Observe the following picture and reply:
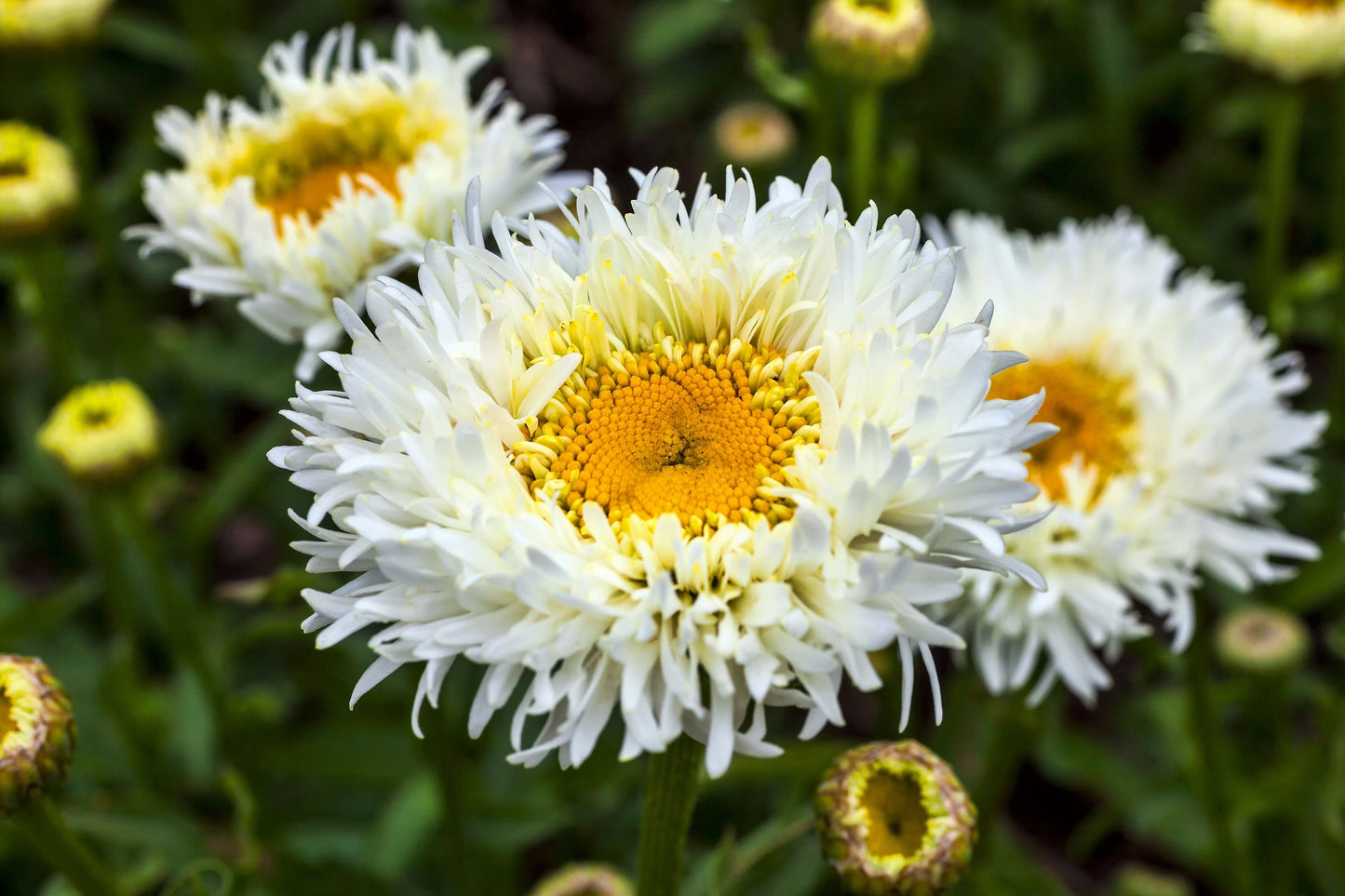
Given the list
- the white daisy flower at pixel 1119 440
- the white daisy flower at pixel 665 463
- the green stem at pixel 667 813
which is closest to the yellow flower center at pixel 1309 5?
the white daisy flower at pixel 1119 440

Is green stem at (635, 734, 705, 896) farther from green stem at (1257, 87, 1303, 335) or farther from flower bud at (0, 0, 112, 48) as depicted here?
flower bud at (0, 0, 112, 48)

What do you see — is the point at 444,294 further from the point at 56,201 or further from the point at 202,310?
the point at 202,310

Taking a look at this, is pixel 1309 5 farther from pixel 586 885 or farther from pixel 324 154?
pixel 586 885

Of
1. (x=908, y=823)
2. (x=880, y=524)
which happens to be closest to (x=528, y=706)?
(x=880, y=524)

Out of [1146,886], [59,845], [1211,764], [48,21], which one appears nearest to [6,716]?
[59,845]

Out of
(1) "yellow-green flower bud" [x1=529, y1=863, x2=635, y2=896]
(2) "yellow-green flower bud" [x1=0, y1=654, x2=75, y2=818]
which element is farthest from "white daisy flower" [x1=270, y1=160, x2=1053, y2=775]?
(1) "yellow-green flower bud" [x1=529, y1=863, x2=635, y2=896]

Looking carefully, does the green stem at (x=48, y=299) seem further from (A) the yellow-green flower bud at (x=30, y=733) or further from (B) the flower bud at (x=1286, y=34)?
(B) the flower bud at (x=1286, y=34)
